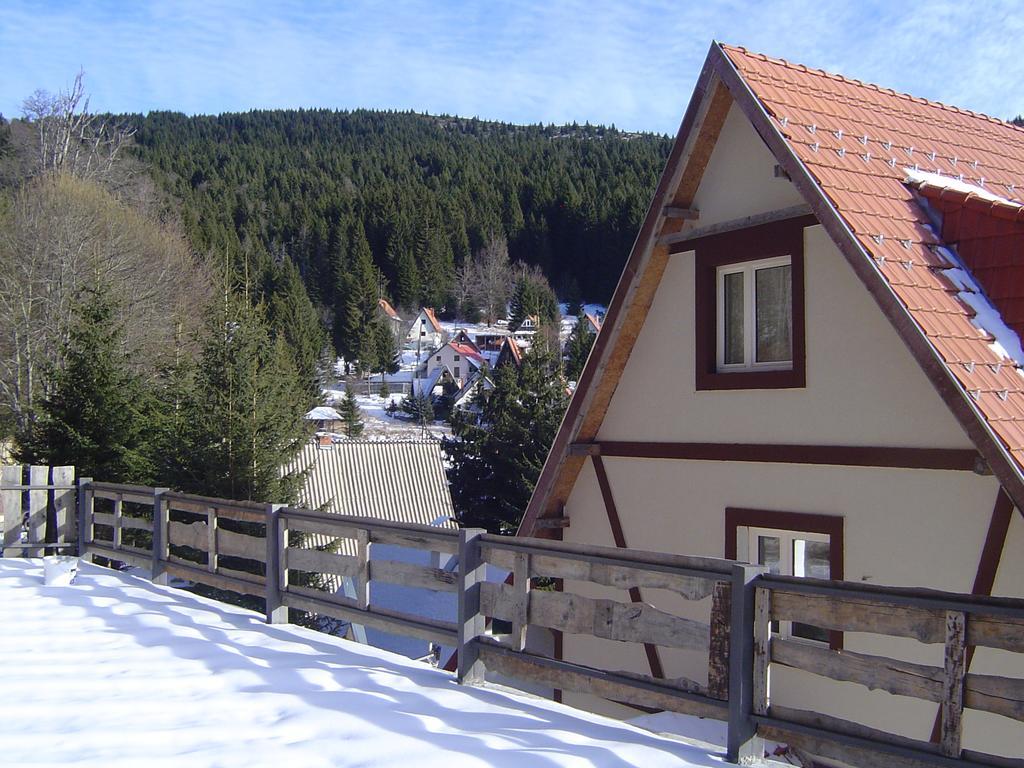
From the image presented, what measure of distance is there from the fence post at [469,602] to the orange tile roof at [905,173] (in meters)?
3.23

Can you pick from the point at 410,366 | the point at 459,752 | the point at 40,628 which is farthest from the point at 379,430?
the point at 459,752

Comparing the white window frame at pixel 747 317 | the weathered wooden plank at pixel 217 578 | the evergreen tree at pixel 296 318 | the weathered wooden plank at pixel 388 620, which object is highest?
the evergreen tree at pixel 296 318

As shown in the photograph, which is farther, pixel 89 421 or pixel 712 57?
pixel 89 421

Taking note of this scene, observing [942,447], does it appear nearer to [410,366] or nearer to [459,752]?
[459,752]

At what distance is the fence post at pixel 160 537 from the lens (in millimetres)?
10406

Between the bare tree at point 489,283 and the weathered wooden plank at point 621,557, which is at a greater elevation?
the bare tree at point 489,283

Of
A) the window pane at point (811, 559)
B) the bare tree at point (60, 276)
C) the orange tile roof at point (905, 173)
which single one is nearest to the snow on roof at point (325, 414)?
the bare tree at point (60, 276)

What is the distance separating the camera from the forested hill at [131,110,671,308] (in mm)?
112375

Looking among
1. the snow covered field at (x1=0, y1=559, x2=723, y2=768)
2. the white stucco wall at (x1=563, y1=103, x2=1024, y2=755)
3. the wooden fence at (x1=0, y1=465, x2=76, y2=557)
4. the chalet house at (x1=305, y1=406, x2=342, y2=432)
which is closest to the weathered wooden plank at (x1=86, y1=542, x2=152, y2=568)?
the wooden fence at (x1=0, y1=465, x2=76, y2=557)

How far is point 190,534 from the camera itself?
9930 mm

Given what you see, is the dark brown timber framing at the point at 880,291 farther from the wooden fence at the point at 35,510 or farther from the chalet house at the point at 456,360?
the chalet house at the point at 456,360

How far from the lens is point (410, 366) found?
3814 inches

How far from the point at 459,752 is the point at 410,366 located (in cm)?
9258

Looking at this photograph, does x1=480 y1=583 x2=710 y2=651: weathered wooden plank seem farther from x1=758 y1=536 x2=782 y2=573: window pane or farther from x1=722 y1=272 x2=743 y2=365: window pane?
x1=722 y1=272 x2=743 y2=365: window pane
